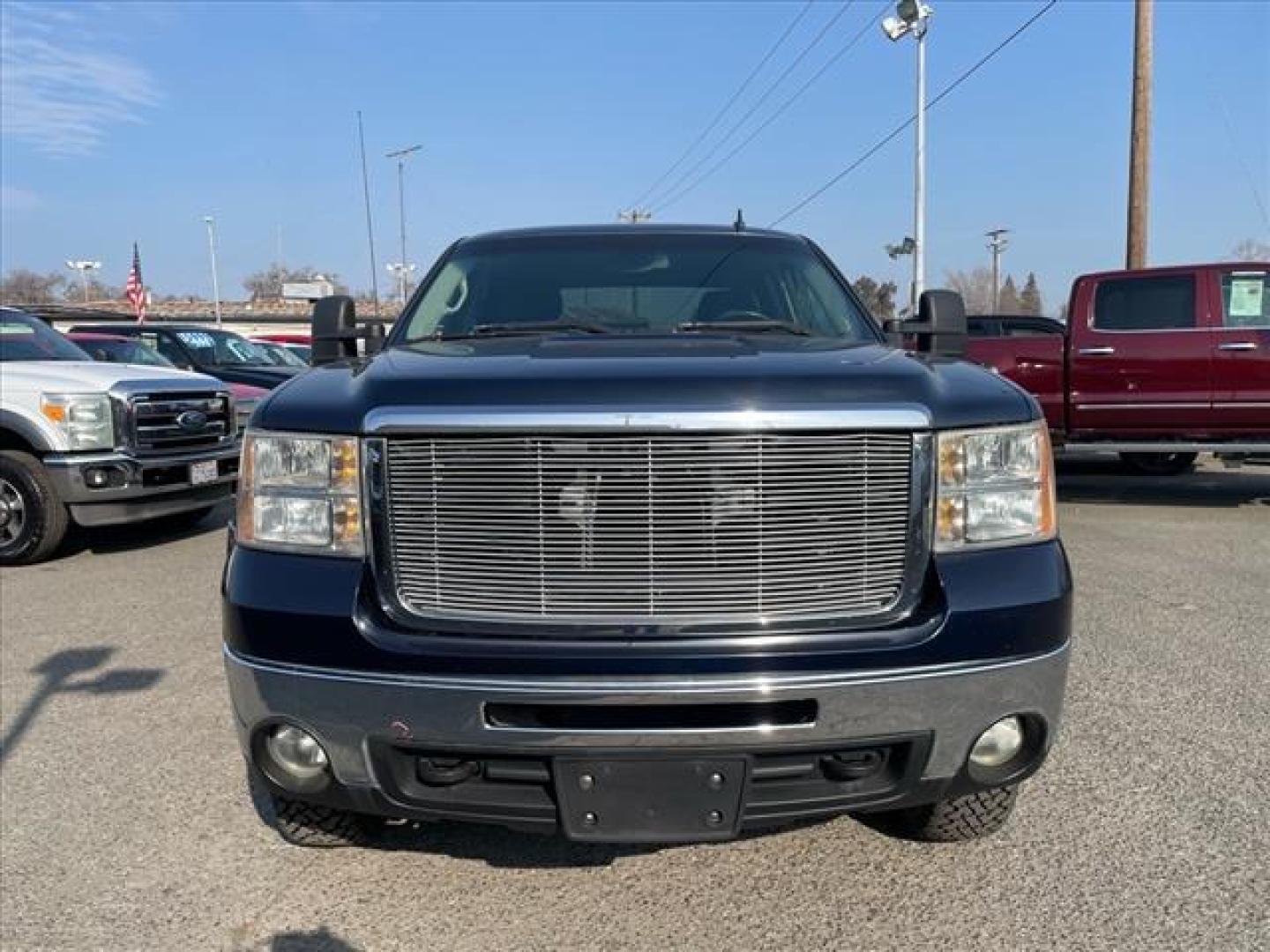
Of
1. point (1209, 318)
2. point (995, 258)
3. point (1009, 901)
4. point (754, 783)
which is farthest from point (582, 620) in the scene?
point (995, 258)

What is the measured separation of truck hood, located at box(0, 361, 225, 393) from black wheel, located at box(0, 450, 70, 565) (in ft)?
1.72

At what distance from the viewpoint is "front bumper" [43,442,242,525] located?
7164mm

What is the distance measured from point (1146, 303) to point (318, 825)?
8809 mm

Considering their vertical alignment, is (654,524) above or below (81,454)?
above

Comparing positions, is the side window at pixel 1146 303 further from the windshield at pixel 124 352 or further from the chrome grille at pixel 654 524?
the windshield at pixel 124 352

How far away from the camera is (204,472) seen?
7.89 metres

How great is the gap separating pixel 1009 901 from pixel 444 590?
1709mm

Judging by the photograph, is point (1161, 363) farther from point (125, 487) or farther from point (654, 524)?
point (125, 487)

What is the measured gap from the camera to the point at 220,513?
33.0ft

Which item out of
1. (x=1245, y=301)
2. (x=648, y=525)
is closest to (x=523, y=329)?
(x=648, y=525)

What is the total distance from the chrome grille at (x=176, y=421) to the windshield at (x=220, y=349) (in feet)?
14.9

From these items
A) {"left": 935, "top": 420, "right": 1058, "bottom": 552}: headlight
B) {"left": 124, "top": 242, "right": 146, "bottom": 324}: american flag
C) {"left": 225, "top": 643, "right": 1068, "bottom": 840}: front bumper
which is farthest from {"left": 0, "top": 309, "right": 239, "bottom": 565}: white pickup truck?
{"left": 124, "top": 242, "right": 146, "bottom": 324}: american flag

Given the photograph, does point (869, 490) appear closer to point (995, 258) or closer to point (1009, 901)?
point (1009, 901)

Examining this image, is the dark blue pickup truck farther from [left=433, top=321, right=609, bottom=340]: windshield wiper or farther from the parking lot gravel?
[left=433, top=321, right=609, bottom=340]: windshield wiper
